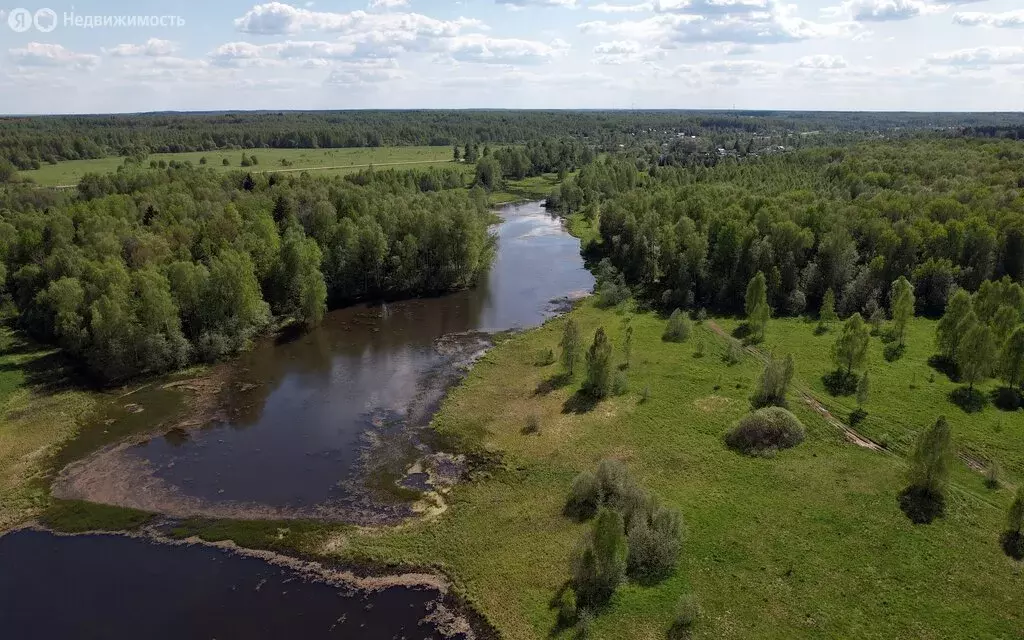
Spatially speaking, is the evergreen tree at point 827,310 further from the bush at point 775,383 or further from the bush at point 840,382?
the bush at point 775,383

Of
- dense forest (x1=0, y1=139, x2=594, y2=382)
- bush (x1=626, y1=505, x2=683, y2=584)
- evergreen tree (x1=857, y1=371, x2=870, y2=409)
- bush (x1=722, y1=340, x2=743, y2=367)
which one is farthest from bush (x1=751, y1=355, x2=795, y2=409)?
dense forest (x1=0, y1=139, x2=594, y2=382)

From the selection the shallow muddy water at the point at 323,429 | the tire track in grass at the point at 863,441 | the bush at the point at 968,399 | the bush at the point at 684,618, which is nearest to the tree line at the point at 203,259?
the shallow muddy water at the point at 323,429

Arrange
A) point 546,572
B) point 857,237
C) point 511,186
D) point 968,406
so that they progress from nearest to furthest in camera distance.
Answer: point 546,572 → point 968,406 → point 857,237 → point 511,186

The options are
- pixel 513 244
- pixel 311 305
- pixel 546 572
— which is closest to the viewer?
pixel 546 572

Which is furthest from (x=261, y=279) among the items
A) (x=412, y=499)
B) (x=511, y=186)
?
(x=511, y=186)

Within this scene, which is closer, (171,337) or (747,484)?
(747,484)

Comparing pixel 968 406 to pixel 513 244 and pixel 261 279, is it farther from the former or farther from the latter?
pixel 513 244

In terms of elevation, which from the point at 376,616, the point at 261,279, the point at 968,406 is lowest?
the point at 376,616
